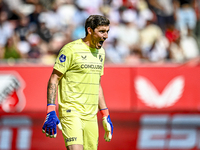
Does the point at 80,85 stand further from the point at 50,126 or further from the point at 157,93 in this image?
the point at 157,93

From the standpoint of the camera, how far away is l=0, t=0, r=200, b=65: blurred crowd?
10.9 meters

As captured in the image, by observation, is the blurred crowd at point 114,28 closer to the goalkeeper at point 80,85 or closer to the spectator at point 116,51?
the spectator at point 116,51

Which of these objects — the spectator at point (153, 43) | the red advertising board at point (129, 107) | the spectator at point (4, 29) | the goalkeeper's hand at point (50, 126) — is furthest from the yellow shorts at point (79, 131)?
the spectator at point (4, 29)

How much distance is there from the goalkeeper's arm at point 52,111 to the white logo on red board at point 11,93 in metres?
4.29

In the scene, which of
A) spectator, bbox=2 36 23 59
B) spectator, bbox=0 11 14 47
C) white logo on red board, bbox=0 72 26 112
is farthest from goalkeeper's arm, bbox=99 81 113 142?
spectator, bbox=0 11 14 47

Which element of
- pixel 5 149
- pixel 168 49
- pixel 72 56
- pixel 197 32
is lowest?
pixel 5 149

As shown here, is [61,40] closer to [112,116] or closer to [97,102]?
[112,116]

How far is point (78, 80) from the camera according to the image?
5031 millimetres

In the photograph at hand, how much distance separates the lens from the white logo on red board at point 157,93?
938 centimetres

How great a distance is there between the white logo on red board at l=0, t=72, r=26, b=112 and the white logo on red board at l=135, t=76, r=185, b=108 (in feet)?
9.60

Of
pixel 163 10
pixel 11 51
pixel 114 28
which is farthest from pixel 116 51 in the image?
pixel 11 51

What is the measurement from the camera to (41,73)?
923 centimetres

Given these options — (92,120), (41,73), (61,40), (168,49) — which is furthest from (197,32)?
(92,120)

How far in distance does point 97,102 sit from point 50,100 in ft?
2.48
